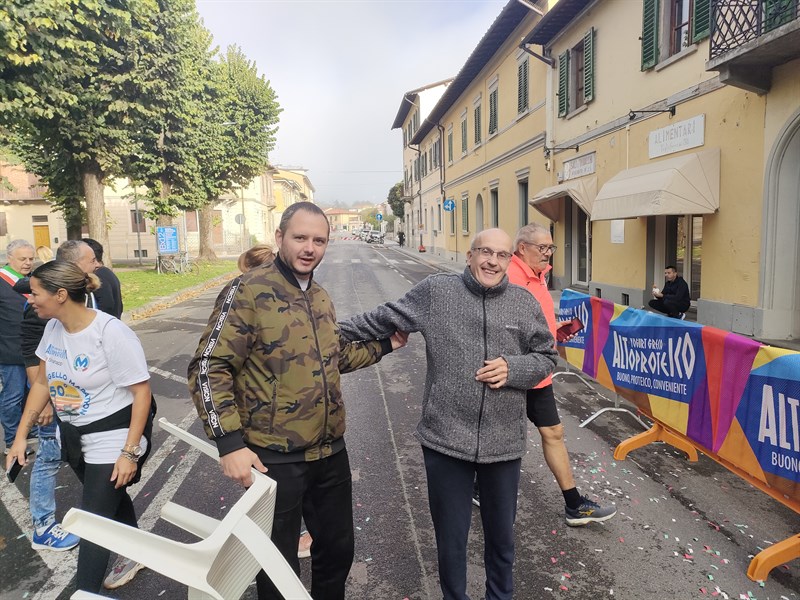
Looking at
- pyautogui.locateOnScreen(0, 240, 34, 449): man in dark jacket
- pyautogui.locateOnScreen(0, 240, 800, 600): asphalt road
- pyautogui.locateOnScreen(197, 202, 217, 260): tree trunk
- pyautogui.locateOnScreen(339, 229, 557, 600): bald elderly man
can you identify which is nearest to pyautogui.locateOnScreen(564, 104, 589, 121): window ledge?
pyautogui.locateOnScreen(0, 240, 800, 600): asphalt road

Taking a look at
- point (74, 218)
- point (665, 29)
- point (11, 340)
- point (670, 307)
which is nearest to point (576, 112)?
point (665, 29)

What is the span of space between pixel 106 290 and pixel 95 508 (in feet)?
7.72

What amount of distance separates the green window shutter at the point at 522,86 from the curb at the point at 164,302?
11.7m

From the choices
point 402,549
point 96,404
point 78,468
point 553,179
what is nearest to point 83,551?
point 78,468

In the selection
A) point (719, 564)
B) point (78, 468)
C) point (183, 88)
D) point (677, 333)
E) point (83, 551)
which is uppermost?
point (183, 88)

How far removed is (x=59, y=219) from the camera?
39.4 m

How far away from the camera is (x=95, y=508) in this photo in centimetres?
255

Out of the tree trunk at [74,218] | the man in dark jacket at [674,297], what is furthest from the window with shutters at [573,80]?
the tree trunk at [74,218]

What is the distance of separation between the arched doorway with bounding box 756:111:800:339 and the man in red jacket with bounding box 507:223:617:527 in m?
6.55

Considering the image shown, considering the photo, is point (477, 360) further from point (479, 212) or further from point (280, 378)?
point (479, 212)

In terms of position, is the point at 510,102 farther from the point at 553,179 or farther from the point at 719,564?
the point at 719,564

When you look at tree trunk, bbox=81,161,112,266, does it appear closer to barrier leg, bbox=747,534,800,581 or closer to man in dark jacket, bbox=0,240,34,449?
man in dark jacket, bbox=0,240,34,449

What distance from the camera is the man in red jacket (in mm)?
3504

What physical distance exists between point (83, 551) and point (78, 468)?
40 centimetres
